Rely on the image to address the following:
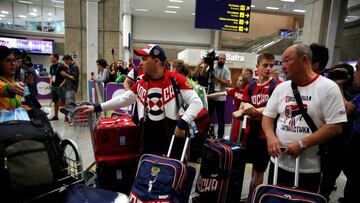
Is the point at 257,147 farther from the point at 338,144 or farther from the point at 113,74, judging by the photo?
the point at 113,74

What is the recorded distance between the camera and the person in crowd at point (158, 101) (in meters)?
2.23

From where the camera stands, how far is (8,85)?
2.23m

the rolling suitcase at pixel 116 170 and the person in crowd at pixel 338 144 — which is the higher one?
the person in crowd at pixel 338 144

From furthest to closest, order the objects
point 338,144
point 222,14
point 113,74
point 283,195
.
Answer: point 222,14 < point 113,74 < point 338,144 < point 283,195

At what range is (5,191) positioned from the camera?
1.20m

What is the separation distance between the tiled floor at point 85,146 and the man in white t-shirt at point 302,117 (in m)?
1.37

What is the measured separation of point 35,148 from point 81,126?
4685 millimetres

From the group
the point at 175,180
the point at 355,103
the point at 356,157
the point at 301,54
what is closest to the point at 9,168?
the point at 175,180

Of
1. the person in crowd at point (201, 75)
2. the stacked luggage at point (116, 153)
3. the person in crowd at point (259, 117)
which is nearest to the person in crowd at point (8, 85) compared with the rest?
the stacked luggage at point (116, 153)

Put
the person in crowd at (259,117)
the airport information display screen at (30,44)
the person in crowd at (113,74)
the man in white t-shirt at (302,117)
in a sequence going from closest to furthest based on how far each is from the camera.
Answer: the man in white t-shirt at (302,117) < the person in crowd at (259,117) < the person in crowd at (113,74) < the airport information display screen at (30,44)

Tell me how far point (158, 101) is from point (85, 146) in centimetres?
268

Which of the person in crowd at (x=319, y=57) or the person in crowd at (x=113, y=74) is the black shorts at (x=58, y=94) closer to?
the person in crowd at (x=113, y=74)

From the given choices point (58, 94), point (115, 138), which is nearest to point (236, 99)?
point (115, 138)

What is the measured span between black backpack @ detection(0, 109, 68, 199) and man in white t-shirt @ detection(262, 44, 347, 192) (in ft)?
4.48
